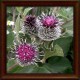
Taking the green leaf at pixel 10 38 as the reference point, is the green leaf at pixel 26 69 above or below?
below

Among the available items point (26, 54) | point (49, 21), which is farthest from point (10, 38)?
point (49, 21)

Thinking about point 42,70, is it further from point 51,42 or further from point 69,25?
point 69,25

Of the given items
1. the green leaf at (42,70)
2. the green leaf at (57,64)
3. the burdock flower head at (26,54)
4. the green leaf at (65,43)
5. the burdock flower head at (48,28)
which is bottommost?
the green leaf at (42,70)

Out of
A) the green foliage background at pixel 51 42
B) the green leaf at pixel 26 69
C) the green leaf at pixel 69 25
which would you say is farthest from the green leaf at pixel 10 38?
the green leaf at pixel 69 25

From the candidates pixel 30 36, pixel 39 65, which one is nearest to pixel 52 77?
pixel 39 65

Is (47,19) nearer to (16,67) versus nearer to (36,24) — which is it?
(36,24)

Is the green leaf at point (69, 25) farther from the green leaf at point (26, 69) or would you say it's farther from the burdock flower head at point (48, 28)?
the green leaf at point (26, 69)
